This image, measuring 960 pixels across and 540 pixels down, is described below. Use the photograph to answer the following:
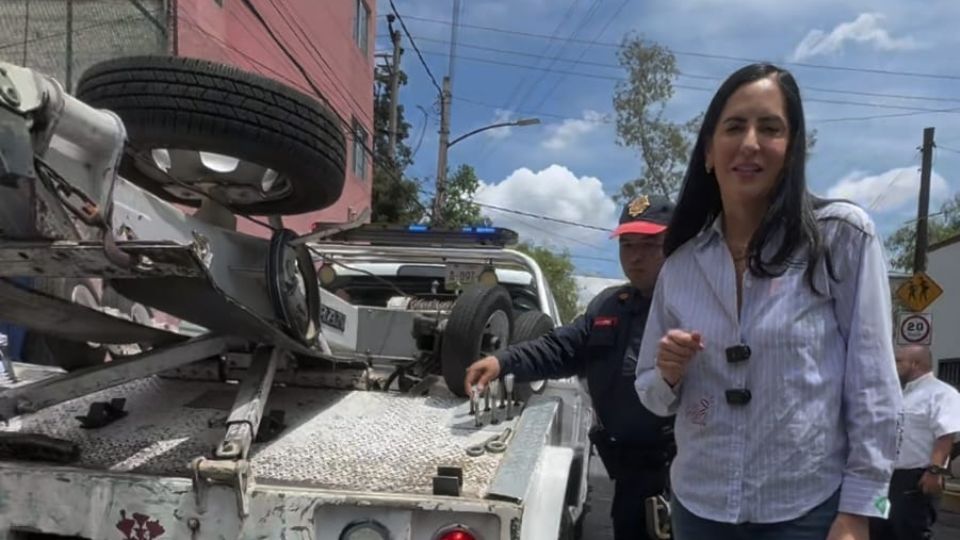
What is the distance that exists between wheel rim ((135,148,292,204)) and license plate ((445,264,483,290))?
1919 millimetres

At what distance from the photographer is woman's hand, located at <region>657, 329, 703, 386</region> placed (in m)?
1.83

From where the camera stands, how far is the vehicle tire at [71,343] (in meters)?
2.90

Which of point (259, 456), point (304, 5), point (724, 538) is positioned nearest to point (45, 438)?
point (259, 456)

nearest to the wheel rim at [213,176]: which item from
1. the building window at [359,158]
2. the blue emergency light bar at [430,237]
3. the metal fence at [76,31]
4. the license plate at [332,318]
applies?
the license plate at [332,318]

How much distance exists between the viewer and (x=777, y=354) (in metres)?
1.79

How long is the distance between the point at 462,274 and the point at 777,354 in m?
3.33

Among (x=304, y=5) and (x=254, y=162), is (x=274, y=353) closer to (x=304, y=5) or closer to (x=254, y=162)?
(x=254, y=162)

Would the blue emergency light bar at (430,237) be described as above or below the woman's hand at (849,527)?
above

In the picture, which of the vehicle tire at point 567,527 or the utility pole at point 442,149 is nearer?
the vehicle tire at point 567,527

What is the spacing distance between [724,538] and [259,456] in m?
1.42

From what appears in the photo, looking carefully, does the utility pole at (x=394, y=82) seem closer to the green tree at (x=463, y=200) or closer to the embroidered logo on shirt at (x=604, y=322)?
the green tree at (x=463, y=200)

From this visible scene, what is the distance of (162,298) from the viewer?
2.86 meters

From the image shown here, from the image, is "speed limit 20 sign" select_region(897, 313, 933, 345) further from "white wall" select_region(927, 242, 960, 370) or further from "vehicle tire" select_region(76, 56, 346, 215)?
"white wall" select_region(927, 242, 960, 370)

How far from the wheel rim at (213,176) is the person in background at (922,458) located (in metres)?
3.93
